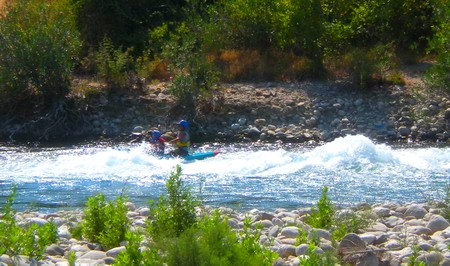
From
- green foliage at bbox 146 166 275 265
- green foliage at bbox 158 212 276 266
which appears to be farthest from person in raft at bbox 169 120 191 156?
green foliage at bbox 158 212 276 266

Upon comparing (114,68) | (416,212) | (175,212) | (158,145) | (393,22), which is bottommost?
(158,145)

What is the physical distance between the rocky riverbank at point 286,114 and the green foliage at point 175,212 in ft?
42.4

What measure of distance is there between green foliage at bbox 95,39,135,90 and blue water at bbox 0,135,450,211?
14.4 ft

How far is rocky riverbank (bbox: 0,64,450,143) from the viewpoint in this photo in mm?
22422

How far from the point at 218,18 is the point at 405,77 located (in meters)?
6.27

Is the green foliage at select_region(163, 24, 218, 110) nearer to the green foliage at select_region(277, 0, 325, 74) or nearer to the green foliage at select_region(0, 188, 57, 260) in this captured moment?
the green foliage at select_region(277, 0, 325, 74)

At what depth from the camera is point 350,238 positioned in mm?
8984

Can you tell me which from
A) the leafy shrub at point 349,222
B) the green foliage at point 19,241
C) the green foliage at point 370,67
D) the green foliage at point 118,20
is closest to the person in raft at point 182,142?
the green foliage at point 370,67

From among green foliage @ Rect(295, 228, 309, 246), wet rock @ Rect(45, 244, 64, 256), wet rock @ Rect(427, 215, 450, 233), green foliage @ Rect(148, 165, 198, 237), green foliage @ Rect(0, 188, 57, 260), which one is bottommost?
wet rock @ Rect(427, 215, 450, 233)

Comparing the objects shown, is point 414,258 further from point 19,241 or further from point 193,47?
point 193,47

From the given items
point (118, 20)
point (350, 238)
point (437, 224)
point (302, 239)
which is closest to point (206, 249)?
point (302, 239)

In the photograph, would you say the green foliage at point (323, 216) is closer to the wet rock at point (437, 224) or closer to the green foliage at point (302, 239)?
the green foliage at point (302, 239)

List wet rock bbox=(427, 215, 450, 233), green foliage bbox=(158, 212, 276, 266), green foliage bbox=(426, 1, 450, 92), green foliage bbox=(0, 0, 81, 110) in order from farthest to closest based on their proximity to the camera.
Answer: green foliage bbox=(0, 0, 81, 110) → green foliage bbox=(426, 1, 450, 92) → wet rock bbox=(427, 215, 450, 233) → green foliage bbox=(158, 212, 276, 266)

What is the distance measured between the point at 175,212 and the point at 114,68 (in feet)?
51.1
